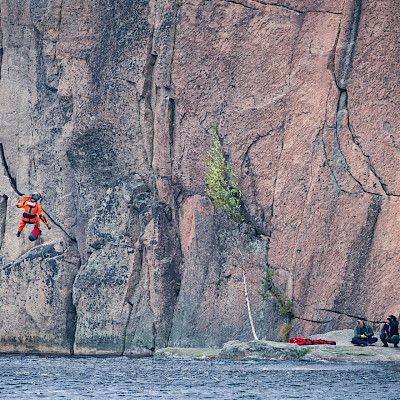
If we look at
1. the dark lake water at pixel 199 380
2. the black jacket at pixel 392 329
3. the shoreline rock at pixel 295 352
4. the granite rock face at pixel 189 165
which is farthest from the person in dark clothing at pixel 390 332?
the dark lake water at pixel 199 380

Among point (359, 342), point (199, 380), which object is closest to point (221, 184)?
point (359, 342)

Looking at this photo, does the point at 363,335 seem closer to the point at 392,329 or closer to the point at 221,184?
the point at 392,329

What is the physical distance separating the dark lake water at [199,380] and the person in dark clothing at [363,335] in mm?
2364

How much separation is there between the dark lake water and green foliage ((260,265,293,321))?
194 inches

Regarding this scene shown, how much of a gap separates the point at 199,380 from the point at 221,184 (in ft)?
44.9

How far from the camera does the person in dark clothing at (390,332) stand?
45875 mm

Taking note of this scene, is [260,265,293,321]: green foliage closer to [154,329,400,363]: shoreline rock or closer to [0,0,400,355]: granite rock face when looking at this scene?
[0,0,400,355]: granite rock face

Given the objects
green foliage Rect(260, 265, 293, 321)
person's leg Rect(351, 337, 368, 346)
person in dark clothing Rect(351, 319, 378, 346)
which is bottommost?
person's leg Rect(351, 337, 368, 346)

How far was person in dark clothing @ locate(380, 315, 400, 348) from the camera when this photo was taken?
45.9 metres

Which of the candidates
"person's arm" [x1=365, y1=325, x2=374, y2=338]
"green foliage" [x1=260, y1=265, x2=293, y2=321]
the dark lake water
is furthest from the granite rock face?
the dark lake water

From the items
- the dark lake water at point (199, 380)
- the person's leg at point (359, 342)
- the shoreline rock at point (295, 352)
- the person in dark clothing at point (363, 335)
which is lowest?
the dark lake water at point (199, 380)

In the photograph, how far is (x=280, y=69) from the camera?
52.3 meters

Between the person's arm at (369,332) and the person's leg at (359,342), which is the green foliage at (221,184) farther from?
the person's leg at (359,342)

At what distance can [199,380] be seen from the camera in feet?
132
